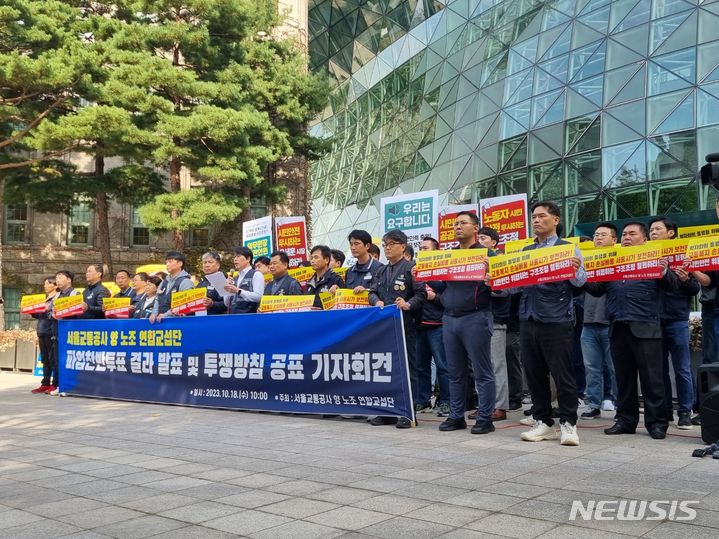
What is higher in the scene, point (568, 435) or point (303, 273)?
point (303, 273)

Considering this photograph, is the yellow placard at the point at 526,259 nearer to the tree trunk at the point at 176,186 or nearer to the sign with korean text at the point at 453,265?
the sign with korean text at the point at 453,265

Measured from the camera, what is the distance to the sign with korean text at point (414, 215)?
11.9m

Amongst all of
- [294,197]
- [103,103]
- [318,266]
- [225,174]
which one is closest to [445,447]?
[318,266]

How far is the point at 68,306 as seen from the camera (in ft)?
37.9

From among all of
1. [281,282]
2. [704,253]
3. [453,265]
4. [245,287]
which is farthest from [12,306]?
[704,253]

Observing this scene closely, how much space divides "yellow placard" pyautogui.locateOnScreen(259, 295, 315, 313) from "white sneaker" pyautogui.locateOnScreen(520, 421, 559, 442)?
334cm

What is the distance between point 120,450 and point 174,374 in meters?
3.46

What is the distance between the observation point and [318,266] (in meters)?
8.77

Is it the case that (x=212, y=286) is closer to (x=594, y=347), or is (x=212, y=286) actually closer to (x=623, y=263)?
(x=594, y=347)

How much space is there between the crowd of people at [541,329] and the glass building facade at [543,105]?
16.8m

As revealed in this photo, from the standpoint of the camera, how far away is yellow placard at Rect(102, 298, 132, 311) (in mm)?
11352

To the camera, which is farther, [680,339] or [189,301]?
[189,301]

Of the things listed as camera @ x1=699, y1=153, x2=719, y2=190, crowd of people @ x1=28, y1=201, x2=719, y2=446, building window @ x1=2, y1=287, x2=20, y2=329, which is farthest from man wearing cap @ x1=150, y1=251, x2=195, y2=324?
building window @ x1=2, y1=287, x2=20, y2=329

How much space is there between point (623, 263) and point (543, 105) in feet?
75.0
